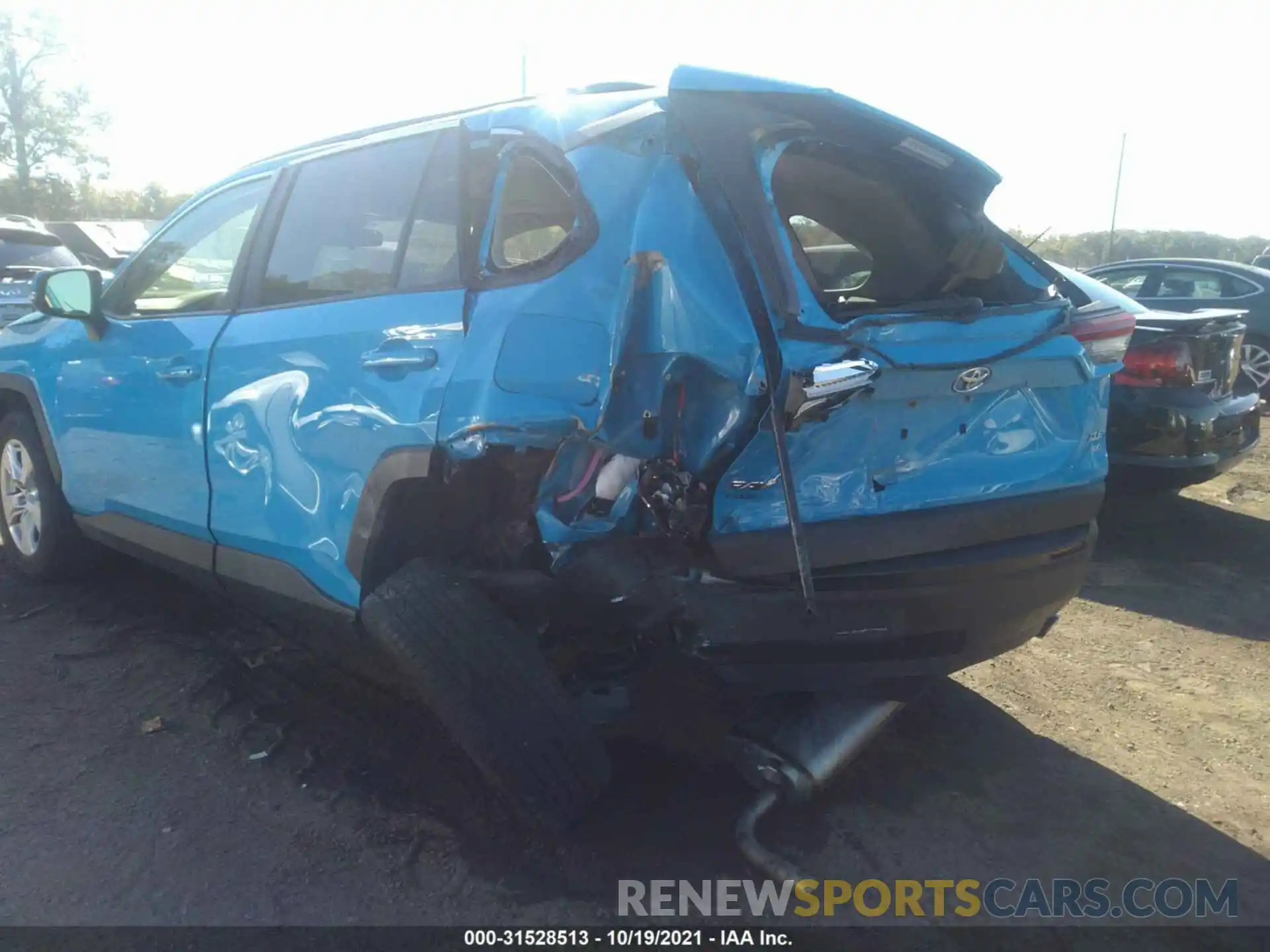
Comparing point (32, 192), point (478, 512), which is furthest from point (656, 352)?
point (32, 192)

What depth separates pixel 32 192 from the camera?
37438 millimetres

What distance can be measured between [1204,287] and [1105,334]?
9339 mm

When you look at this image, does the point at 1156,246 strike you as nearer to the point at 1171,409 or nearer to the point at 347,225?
the point at 1171,409

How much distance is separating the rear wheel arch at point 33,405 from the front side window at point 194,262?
722mm

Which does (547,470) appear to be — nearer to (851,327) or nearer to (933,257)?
(851,327)

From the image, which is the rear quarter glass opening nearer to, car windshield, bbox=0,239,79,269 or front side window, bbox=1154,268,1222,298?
front side window, bbox=1154,268,1222,298

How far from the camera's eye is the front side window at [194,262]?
3.65m

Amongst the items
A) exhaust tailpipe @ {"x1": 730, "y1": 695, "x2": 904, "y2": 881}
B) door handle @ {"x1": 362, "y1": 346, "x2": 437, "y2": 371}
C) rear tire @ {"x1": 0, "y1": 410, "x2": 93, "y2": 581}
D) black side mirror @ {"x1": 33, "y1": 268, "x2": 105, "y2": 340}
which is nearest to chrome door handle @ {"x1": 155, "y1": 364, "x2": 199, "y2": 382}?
black side mirror @ {"x1": 33, "y1": 268, "x2": 105, "y2": 340}

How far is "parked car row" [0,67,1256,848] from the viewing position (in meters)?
2.34

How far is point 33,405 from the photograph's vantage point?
4.52 m

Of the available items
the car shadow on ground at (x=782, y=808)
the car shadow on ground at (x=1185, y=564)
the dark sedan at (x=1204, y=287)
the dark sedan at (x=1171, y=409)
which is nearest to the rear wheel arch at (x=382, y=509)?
Result: the car shadow on ground at (x=782, y=808)

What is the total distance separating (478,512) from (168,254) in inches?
82.4

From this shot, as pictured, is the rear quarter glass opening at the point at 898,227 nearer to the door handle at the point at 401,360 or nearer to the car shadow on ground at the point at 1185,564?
the door handle at the point at 401,360

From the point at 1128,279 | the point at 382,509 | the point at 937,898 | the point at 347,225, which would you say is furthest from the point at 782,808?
the point at 1128,279
